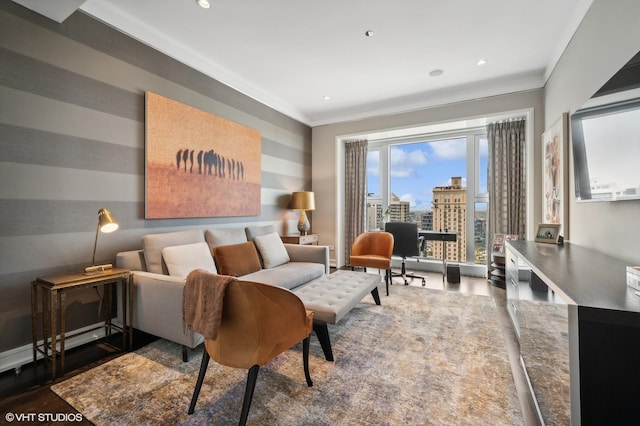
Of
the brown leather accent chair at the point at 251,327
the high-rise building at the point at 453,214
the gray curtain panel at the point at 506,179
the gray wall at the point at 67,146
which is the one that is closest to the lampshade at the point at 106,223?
the gray wall at the point at 67,146

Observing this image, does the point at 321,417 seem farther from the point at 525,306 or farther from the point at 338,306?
the point at 525,306

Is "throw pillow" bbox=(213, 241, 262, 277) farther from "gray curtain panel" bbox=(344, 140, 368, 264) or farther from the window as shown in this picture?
the window

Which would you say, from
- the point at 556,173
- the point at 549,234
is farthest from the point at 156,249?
the point at 556,173

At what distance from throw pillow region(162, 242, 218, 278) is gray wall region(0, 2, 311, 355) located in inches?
19.7

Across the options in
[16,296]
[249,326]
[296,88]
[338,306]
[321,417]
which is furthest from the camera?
[296,88]

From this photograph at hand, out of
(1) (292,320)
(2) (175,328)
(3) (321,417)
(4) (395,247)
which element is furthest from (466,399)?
(4) (395,247)

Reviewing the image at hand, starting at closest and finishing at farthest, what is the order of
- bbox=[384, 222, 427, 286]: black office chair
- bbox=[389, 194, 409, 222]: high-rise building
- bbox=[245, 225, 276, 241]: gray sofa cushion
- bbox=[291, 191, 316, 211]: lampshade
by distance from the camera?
bbox=[245, 225, 276, 241]: gray sofa cushion, bbox=[384, 222, 427, 286]: black office chair, bbox=[291, 191, 316, 211]: lampshade, bbox=[389, 194, 409, 222]: high-rise building

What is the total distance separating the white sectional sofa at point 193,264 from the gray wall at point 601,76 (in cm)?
265

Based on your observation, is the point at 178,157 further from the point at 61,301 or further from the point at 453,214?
the point at 453,214

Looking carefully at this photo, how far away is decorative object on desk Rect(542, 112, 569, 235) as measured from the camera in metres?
2.76

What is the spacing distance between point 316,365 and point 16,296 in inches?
88.8

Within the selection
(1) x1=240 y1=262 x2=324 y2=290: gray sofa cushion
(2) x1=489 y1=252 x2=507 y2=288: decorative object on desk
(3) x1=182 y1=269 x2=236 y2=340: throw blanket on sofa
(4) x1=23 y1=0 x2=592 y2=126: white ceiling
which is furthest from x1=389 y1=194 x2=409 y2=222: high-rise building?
(3) x1=182 y1=269 x2=236 y2=340: throw blanket on sofa

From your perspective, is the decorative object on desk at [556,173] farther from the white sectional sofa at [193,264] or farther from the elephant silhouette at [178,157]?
the elephant silhouette at [178,157]

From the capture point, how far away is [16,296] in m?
2.01
